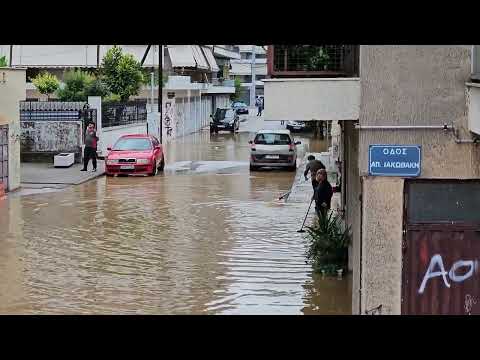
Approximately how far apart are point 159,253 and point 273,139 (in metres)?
15.9

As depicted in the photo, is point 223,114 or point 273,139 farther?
point 223,114

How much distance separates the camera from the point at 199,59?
60.2m

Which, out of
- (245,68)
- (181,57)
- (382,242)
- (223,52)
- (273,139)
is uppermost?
(245,68)

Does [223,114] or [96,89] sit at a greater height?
[96,89]

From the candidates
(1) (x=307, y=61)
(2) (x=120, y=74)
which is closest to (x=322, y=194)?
(1) (x=307, y=61)

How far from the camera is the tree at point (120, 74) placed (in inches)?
1737

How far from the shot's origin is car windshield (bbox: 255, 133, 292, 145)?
30328 mm

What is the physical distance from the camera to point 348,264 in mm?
13242

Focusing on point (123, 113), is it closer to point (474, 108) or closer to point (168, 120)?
point (168, 120)

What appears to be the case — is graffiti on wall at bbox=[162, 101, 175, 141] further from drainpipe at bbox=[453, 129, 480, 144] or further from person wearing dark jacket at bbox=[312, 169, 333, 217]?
drainpipe at bbox=[453, 129, 480, 144]

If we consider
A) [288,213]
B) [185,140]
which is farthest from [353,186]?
[185,140]

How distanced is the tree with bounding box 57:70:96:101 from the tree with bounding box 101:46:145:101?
1005 mm
